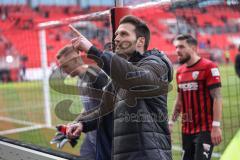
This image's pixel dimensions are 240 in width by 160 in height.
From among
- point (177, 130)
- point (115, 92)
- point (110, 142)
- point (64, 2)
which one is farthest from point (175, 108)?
point (64, 2)

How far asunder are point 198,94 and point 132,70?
1723mm

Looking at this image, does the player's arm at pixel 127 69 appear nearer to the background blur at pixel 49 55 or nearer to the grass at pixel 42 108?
the background blur at pixel 49 55

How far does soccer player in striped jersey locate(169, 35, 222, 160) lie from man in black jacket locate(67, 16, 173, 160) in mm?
1345

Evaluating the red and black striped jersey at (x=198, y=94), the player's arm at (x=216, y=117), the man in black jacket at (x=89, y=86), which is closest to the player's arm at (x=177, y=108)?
the red and black striped jersey at (x=198, y=94)

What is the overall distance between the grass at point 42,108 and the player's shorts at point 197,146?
46 centimetres

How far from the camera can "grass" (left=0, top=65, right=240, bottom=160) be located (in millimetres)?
5677

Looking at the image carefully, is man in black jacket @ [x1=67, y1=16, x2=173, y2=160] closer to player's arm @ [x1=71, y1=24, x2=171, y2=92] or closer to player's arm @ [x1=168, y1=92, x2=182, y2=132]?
player's arm @ [x1=71, y1=24, x2=171, y2=92]

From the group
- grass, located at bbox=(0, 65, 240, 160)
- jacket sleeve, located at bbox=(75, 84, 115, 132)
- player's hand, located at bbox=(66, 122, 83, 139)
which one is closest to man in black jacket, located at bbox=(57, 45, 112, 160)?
jacket sleeve, located at bbox=(75, 84, 115, 132)

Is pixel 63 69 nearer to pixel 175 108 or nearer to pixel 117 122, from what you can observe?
pixel 175 108

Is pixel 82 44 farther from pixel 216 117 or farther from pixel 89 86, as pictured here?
pixel 216 117

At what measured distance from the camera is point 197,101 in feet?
11.8

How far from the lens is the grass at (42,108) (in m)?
5.68

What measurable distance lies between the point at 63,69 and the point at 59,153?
3.63 ft

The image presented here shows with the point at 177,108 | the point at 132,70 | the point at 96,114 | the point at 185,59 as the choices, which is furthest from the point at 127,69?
the point at 177,108
